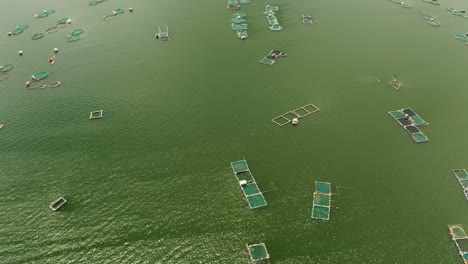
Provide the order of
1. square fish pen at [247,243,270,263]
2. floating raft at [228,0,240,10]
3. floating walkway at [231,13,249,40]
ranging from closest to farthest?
square fish pen at [247,243,270,263], floating walkway at [231,13,249,40], floating raft at [228,0,240,10]

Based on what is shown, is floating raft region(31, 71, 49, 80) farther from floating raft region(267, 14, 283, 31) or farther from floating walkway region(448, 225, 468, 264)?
floating walkway region(448, 225, 468, 264)

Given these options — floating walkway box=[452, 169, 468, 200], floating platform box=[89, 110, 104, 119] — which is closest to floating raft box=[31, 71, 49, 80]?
floating platform box=[89, 110, 104, 119]

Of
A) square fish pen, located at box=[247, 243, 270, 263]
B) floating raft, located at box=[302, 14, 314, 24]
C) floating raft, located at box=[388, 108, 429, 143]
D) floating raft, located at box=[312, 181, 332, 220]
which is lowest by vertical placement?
square fish pen, located at box=[247, 243, 270, 263]

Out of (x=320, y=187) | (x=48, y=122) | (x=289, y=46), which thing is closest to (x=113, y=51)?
(x=48, y=122)

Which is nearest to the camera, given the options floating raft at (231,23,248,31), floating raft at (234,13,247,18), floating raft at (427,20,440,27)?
floating raft at (427,20,440,27)

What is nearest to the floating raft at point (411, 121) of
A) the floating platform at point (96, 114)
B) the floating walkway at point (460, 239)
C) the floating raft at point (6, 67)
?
the floating walkway at point (460, 239)

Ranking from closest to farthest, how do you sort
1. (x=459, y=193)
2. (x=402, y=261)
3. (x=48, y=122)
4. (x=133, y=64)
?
(x=402, y=261)
(x=459, y=193)
(x=48, y=122)
(x=133, y=64)

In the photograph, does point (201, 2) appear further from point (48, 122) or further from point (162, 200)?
point (162, 200)
